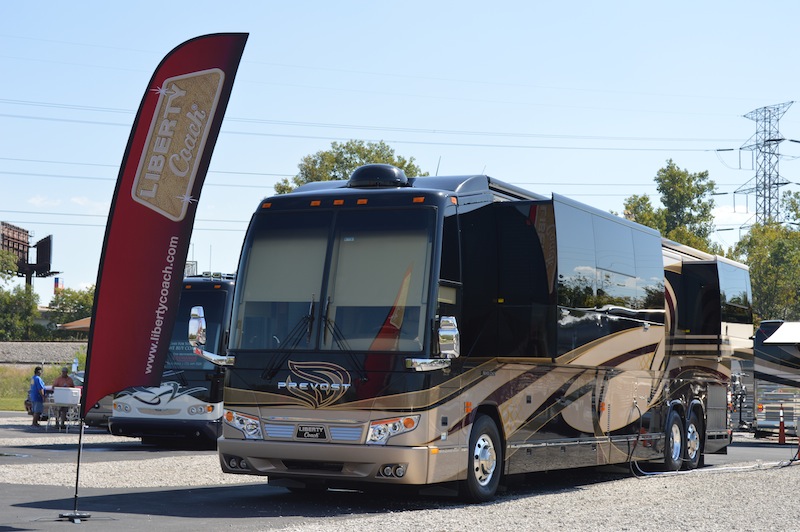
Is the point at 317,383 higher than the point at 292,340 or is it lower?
lower

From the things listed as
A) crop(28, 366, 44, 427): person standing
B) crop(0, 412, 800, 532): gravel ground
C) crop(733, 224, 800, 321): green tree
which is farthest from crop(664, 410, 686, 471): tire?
crop(733, 224, 800, 321): green tree

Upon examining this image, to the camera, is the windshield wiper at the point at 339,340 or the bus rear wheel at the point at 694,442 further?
the bus rear wheel at the point at 694,442

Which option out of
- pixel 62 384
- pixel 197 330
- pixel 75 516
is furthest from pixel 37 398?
pixel 75 516

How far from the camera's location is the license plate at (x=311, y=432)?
1194cm

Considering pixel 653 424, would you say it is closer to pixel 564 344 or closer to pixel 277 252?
pixel 564 344

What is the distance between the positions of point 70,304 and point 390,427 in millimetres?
121738

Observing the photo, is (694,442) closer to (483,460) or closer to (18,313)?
(483,460)

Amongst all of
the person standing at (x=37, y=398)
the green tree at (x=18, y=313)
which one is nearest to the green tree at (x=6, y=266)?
the green tree at (x=18, y=313)

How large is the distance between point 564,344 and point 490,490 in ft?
6.78

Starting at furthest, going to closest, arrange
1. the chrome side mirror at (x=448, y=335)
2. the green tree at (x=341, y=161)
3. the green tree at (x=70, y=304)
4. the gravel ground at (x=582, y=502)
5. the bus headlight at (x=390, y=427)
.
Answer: the green tree at (x=70, y=304)
the green tree at (x=341, y=161)
the bus headlight at (x=390, y=427)
the chrome side mirror at (x=448, y=335)
the gravel ground at (x=582, y=502)

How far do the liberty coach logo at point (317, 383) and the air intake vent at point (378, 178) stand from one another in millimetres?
2404

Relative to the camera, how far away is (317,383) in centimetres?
1195

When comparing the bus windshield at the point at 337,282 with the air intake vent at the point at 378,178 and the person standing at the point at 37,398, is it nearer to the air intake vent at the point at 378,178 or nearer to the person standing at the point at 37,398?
the air intake vent at the point at 378,178

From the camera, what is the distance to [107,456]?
2003 centimetres
